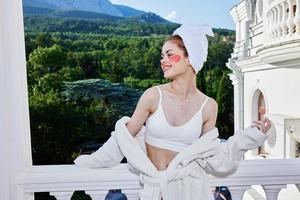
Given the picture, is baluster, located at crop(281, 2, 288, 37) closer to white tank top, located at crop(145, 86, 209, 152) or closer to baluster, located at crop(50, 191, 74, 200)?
white tank top, located at crop(145, 86, 209, 152)

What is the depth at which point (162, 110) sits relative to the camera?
3.36 ft

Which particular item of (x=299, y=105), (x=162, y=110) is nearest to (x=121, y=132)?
(x=162, y=110)

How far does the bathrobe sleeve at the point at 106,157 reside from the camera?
3.55ft

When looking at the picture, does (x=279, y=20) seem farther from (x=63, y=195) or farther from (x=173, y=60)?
(x=63, y=195)

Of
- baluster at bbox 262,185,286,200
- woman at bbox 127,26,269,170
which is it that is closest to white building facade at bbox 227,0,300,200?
baluster at bbox 262,185,286,200

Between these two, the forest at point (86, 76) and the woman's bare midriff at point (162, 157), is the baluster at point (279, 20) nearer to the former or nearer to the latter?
the forest at point (86, 76)

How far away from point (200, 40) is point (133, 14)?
98cm

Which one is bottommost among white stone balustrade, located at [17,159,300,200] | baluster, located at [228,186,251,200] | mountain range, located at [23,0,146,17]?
baluster, located at [228,186,251,200]

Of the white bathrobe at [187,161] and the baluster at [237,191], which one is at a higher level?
the white bathrobe at [187,161]

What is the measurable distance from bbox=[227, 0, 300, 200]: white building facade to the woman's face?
2.79 ft

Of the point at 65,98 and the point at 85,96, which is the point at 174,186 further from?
the point at 65,98

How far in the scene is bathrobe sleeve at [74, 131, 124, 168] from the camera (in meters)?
1.08

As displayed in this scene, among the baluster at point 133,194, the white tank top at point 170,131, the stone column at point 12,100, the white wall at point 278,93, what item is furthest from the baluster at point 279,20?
the stone column at point 12,100

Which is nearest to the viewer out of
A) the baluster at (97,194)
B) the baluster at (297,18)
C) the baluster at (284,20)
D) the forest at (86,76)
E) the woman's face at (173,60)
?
the woman's face at (173,60)
